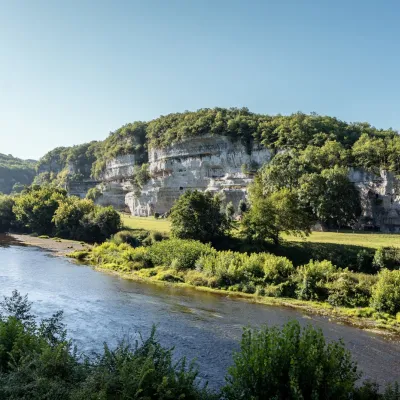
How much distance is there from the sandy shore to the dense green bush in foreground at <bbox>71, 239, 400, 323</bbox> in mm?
12782

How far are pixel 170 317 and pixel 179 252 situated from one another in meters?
18.6

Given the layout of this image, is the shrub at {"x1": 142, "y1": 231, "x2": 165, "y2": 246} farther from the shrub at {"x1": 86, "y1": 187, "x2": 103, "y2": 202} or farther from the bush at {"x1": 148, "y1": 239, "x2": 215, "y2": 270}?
the shrub at {"x1": 86, "y1": 187, "x2": 103, "y2": 202}

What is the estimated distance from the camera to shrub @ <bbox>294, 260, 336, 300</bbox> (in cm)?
3575

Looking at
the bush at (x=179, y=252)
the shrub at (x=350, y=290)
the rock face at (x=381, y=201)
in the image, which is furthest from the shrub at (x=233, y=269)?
the rock face at (x=381, y=201)

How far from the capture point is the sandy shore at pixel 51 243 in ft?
211

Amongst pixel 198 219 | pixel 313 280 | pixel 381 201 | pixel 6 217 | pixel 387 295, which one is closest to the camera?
pixel 387 295

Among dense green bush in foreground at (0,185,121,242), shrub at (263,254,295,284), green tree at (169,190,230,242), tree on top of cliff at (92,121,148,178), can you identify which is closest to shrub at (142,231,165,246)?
green tree at (169,190,230,242)

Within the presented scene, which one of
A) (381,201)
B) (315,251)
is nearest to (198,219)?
(315,251)

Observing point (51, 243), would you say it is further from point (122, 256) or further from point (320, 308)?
point (320, 308)

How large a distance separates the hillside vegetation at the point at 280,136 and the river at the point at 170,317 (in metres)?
49.8

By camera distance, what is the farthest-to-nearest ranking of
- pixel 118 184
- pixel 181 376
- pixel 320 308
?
pixel 118 184 < pixel 320 308 < pixel 181 376

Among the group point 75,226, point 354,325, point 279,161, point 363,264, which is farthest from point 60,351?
point 279,161

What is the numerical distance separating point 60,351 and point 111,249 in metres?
44.7

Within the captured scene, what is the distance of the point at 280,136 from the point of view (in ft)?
330
